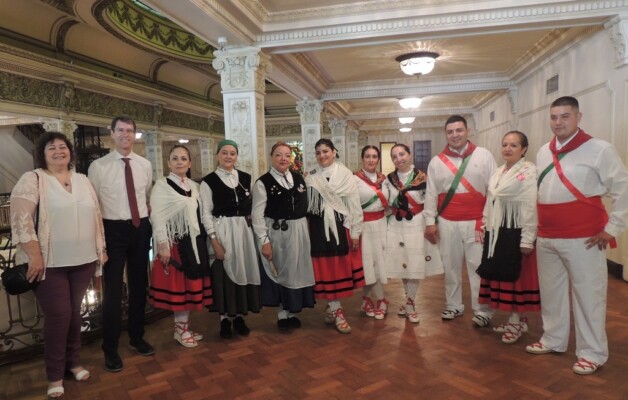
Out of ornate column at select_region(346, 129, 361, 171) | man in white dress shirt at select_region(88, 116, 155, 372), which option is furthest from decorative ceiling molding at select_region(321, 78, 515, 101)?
ornate column at select_region(346, 129, 361, 171)

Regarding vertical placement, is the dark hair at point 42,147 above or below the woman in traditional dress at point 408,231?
above

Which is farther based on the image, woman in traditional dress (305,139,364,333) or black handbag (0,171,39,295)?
woman in traditional dress (305,139,364,333)

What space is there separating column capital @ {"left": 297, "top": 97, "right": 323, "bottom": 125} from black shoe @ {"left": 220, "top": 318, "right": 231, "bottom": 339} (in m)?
5.65

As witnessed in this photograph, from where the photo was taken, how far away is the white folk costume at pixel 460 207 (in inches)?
120

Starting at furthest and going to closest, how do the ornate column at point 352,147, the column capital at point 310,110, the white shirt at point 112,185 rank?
1. the ornate column at point 352,147
2. the column capital at point 310,110
3. the white shirt at point 112,185

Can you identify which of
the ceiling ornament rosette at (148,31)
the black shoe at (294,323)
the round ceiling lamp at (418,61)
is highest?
the ceiling ornament rosette at (148,31)

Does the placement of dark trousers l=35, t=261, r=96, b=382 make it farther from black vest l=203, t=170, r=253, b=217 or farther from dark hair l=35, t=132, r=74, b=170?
black vest l=203, t=170, r=253, b=217

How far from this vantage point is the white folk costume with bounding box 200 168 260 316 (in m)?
2.97

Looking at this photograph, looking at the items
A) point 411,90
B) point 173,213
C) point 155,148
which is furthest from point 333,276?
point 155,148

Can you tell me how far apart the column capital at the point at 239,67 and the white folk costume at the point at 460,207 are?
7.08 ft

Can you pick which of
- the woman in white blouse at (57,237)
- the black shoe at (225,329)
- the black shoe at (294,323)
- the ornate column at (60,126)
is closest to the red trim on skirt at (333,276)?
the black shoe at (294,323)

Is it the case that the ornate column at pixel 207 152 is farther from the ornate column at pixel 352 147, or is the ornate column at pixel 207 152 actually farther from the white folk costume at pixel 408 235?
the white folk costume at pixel 408 235

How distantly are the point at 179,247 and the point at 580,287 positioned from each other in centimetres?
254

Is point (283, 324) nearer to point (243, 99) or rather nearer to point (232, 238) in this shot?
point (232, 238)
